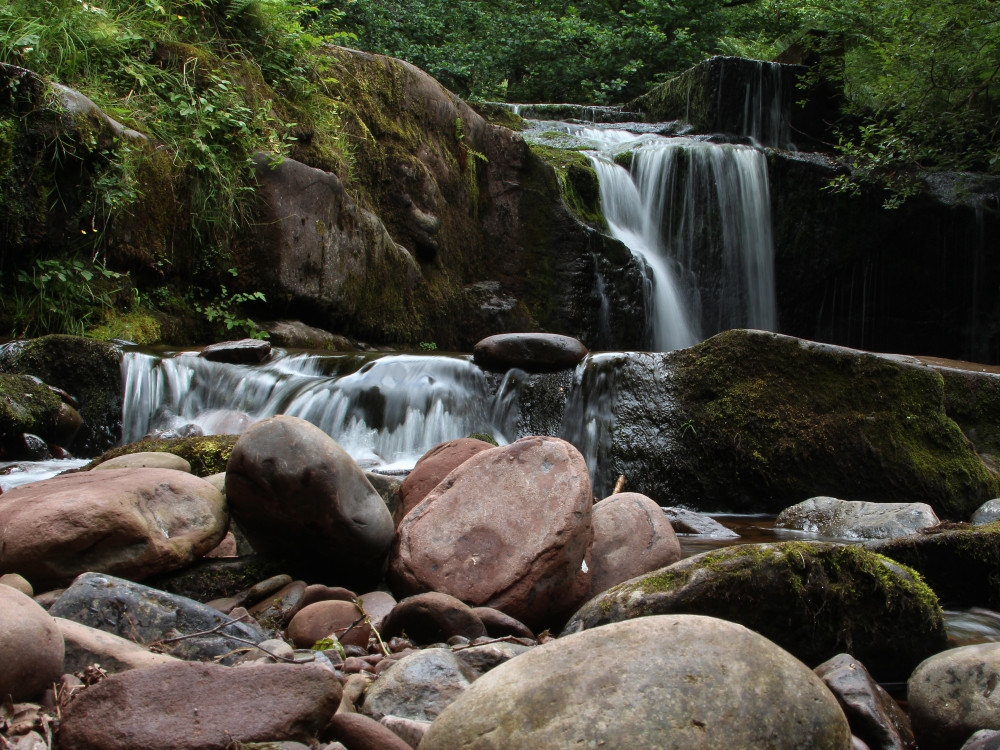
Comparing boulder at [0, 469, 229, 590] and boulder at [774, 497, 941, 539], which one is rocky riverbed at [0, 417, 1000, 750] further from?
boulder at [774, 497, 941, 539]

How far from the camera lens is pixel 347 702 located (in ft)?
7.32

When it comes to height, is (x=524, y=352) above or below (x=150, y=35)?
below

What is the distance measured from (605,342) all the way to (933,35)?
20.6ft

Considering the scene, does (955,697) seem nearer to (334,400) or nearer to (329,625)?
(329,625)

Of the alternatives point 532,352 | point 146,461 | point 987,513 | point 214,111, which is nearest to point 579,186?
point 214,111

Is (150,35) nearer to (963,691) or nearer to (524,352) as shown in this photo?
(524,352)

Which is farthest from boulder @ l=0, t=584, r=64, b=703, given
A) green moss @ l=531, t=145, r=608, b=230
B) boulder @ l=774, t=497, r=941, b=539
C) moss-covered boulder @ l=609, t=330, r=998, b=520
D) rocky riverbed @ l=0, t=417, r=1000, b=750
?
green moss @ l=531, t=145, r=608, b=230

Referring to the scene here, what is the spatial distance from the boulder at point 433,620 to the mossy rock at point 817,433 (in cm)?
389

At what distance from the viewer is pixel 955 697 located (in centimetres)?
241

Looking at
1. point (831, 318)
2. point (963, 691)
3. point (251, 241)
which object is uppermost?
point (251, 241)

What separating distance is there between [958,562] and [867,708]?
1840 millimetres

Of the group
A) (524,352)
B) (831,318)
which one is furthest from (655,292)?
(524,352)

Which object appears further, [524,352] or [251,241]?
[251,241]

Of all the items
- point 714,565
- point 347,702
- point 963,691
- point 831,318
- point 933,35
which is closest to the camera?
point 347,702
